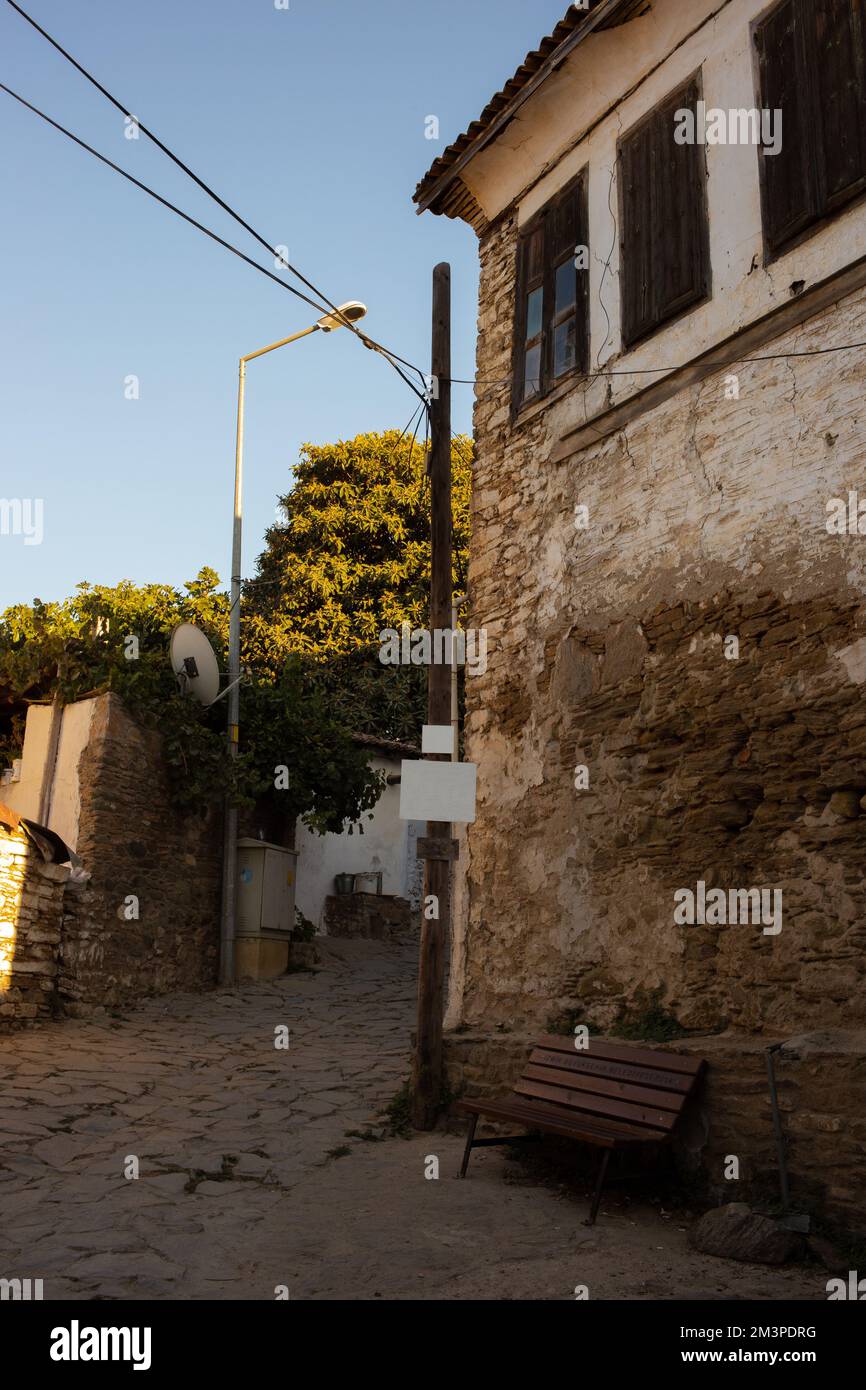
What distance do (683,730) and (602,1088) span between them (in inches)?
79.1

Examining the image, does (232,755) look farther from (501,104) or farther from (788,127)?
(788,127)

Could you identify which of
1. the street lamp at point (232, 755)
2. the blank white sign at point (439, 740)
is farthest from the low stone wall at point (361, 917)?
the blank white sign at point (439, 740)

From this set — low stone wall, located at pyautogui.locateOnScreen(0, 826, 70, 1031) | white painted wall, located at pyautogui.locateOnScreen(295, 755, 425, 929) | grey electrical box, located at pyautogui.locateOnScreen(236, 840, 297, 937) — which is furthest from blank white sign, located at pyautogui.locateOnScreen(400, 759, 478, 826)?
white painted wall, located at pyautogui.locateOnScreen(295, 755, 425, 929)

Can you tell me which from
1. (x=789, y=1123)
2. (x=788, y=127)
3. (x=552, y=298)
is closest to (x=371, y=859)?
(x=552, y=298)

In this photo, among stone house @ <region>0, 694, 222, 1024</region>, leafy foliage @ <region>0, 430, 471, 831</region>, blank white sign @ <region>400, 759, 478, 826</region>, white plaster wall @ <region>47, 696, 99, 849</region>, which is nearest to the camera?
blank white sign @ <region>400, 759, 478, 826</region>

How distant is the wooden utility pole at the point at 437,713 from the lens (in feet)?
22.6

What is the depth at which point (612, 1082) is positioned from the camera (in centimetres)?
551

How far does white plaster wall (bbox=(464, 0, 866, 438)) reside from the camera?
6094 mm

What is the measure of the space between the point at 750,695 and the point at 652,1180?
2.52m

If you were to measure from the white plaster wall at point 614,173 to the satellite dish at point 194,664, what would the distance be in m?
5.92

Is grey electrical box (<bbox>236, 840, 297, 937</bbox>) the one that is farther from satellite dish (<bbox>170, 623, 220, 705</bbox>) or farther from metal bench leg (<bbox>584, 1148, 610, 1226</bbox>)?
metal bench leg (<bbox>584, 1148, 610, 1226</bbox>)

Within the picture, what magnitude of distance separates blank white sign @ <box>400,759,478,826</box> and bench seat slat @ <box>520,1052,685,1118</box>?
159 centimetres
